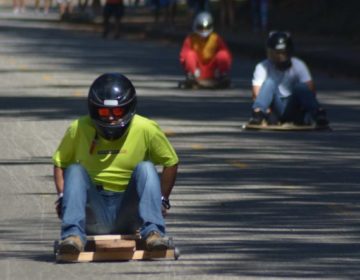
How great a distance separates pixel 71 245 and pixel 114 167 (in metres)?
0.83

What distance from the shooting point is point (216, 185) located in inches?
561

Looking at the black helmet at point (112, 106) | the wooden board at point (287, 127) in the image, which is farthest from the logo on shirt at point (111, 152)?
the wooden board at point (287, 127)

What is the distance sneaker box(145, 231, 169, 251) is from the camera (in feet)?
32.2

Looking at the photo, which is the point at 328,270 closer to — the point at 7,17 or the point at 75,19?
the point at 75,19

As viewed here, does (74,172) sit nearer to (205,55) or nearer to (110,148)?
(110,148)

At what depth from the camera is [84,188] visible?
1001 centimetres

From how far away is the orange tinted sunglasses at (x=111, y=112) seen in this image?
10047 mm

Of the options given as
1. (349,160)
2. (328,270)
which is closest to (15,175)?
(349,160)

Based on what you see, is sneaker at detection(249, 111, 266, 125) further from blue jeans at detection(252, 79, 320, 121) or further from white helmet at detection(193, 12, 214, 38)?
white helmet at detection(193, 12, 214, 38)

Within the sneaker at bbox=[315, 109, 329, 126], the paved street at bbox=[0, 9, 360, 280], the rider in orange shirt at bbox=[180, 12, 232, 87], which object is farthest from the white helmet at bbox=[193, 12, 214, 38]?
the sneaker at bbox=[315, 109, 329, 126]

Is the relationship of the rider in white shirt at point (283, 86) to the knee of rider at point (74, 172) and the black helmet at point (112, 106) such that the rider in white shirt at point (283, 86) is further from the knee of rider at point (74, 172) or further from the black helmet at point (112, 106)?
the knee of rider at point (74, 172)

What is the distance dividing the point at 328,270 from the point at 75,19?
147ft

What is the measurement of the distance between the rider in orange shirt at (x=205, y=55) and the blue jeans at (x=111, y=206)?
50.1 feet

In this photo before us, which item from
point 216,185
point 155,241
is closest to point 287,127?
point 216,185
